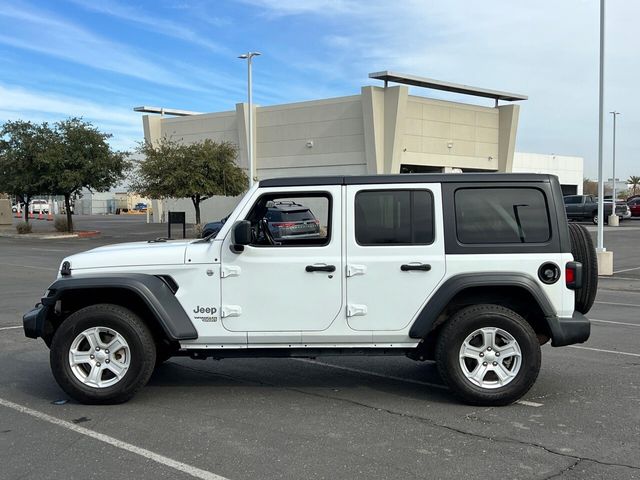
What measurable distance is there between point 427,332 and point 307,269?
1.14 m

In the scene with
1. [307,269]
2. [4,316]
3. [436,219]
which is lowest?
[4,316]

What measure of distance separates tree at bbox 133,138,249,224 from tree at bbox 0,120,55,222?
5.97m

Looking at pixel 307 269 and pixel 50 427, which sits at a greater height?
pixel 307 269

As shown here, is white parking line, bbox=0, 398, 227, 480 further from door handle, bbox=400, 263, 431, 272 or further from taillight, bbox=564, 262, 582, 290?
taillight, bbox=564, 262, 582, 290

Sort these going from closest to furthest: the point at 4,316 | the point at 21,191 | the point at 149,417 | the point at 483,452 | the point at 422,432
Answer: the point at 483,452 → the point at 422,432 → the point at 149,417 → the point at 4,316 → the point at 21,191

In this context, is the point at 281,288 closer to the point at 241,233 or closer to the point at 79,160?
the point at 241,233

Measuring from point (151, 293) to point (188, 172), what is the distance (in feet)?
89.4

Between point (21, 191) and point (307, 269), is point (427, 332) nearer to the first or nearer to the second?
point (307, 269)

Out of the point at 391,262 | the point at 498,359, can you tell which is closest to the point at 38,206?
the point at 391,262

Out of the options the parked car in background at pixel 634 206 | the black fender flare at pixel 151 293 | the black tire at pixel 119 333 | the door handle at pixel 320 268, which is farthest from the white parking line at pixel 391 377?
the parked car in background at pixel 634 206

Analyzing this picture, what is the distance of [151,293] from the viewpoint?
17.5 feet

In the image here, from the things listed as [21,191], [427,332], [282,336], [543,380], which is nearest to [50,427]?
[282,336]

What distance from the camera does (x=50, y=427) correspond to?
16.4 ft

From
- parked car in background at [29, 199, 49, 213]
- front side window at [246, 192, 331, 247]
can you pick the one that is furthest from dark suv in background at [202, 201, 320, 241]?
parked car in background at [29, 199, 49, 213]
